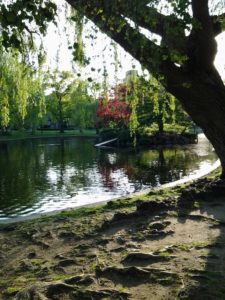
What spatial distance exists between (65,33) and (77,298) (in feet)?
15.2

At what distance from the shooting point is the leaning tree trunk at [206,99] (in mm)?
6996

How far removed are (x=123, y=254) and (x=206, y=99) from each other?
320cm

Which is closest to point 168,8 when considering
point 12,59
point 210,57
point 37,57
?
point 210,57

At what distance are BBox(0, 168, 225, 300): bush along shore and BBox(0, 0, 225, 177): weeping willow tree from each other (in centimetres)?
208

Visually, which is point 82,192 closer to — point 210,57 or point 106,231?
point 106,231

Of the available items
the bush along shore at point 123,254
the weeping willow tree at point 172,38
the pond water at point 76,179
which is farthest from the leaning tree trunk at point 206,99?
the pond water at point 76,179

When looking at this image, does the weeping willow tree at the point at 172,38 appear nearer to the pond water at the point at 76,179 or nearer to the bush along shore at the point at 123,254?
the bush along shore at the point at 123,254

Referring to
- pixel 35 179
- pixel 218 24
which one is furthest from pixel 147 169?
pixel 218 24

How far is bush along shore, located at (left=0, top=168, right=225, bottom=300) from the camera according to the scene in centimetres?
475

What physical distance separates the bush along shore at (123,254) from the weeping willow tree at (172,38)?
2.08 meters

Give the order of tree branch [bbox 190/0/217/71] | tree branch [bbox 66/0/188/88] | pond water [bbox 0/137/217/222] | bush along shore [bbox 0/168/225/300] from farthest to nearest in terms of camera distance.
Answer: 1. pond water [bbox 0/137/217/222]
2. tree branch [bbox 190/0/217/71]
3. tree branch [bbox 66/0/188/88]
4. bush along shore [bbox 0/168/225/300]

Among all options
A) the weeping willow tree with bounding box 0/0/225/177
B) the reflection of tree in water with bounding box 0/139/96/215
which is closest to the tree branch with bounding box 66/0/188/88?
the weeping willow tree with bounding box 0/0/225/177

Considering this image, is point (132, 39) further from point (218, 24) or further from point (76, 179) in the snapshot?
point (76, 179)

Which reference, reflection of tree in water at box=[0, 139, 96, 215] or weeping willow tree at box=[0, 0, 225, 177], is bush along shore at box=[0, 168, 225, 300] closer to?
weeping willow tree at box=[0, 0, 225, 177]
